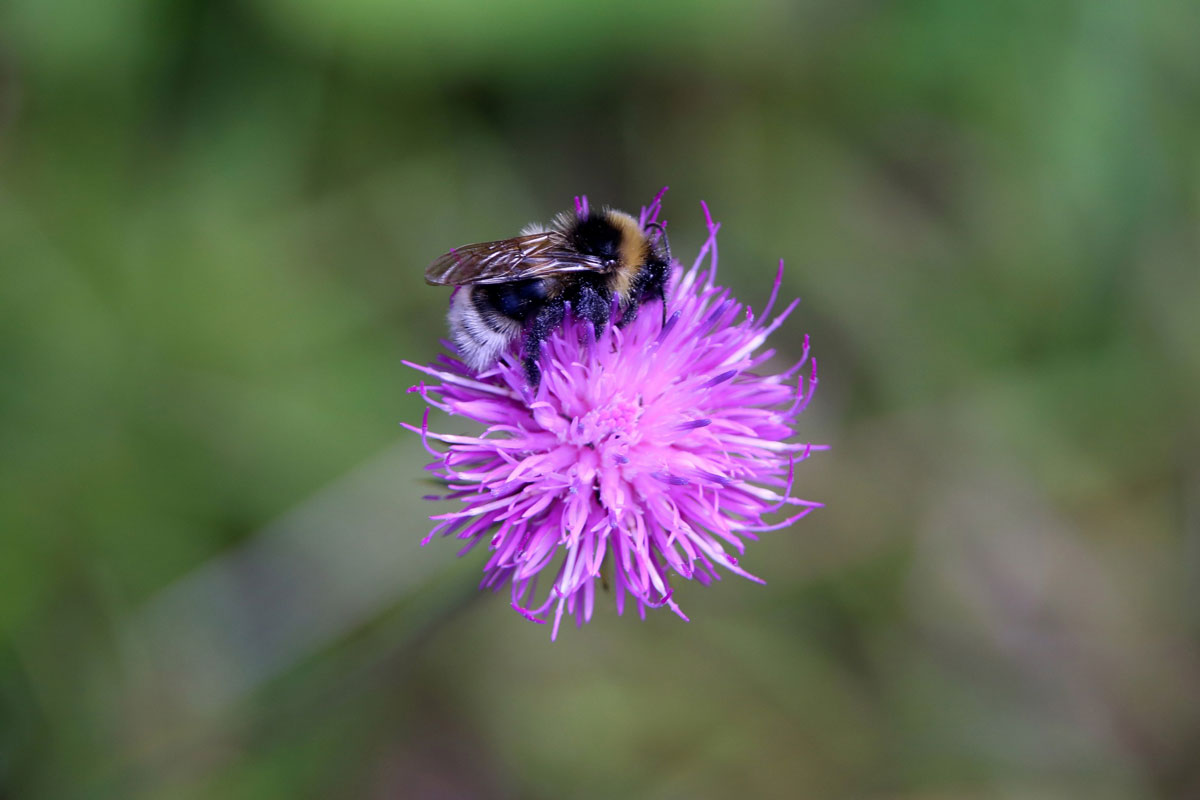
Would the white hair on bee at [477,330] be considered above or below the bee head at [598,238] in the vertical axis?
below

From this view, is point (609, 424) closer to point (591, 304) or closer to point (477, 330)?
point (591, 304)

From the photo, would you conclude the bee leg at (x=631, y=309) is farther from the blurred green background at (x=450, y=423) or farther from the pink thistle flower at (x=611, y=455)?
the blurred green background at (x=450, y=423)

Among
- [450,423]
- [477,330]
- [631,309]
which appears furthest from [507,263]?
[450,423]

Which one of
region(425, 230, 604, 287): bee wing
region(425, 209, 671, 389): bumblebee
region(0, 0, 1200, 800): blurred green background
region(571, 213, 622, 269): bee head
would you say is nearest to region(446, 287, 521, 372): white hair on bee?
region(425, 209, 671, 389): bumblebee

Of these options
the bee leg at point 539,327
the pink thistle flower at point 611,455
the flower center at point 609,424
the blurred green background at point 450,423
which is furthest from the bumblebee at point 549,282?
the blurred green background at point 450,423

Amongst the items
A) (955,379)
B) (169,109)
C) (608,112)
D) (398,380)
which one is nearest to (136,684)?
(398,380)

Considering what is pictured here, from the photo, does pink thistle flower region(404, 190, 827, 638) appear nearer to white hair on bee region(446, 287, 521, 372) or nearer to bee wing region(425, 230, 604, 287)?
white hair on bee region(446, 287, 521, 372)
